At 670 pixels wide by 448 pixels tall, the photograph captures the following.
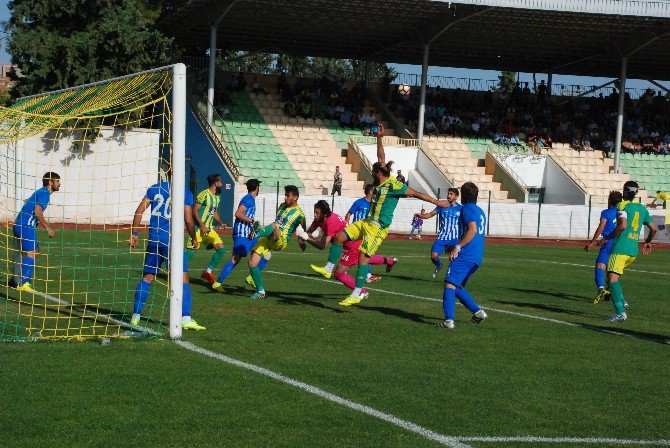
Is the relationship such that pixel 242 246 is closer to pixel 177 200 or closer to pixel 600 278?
pixel 177 200

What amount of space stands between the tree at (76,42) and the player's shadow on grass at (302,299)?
25.8 m

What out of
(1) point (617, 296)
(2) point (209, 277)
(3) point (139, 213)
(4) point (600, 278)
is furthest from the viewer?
(4) point (600, 278)

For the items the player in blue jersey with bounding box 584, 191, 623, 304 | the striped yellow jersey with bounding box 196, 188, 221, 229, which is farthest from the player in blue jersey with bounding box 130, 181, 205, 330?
the player in blue jersey with bounding box 584, 191, 623, 304

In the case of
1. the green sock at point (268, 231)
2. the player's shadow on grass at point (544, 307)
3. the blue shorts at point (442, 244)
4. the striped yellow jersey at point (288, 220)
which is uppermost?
the striped yellow jersey at point (288, 220)

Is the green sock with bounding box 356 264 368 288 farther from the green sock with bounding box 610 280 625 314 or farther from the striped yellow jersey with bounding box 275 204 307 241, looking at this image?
the green sock with bounding box 610 280 625 314

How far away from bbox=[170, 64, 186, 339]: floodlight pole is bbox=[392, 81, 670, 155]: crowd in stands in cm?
3743

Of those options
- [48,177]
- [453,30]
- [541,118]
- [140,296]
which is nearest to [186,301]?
[140,296]

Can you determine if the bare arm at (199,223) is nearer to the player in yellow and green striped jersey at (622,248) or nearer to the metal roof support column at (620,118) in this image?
the player in yellow and green striped jersey at (622,248)

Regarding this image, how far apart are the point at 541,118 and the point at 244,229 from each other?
121 ft

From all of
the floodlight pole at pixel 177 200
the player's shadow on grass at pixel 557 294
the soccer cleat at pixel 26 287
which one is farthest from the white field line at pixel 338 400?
the player's shadow on grass at pixel 557 294

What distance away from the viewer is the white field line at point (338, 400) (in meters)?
6.62

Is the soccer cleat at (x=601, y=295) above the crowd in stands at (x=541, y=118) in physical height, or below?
below

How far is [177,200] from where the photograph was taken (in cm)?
1032

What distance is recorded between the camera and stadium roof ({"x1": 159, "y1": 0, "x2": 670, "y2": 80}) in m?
40.8
